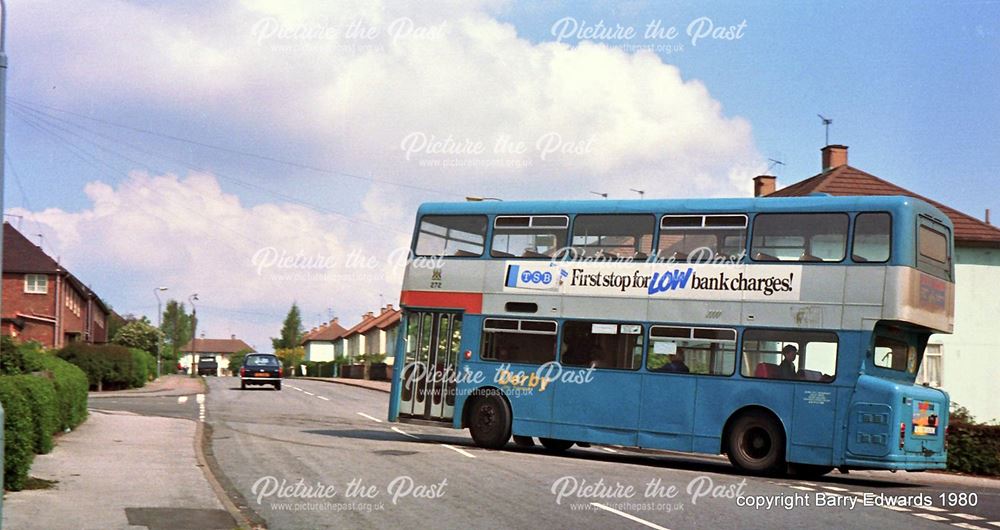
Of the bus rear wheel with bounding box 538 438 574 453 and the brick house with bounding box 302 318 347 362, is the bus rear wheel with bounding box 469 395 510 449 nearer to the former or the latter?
the bus rear wheel with bounding box 538 438 574 453

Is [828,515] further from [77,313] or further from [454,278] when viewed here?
[77,313]

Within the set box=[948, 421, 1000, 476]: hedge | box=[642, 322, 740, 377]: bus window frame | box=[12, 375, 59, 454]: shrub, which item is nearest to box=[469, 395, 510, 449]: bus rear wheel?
box=[642, 322, 740, 377]: bus window frame

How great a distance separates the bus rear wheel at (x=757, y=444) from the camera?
58.1 feet

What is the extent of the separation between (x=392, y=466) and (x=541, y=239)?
220 inches

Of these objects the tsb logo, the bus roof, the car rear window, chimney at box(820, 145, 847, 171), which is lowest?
the car rear window

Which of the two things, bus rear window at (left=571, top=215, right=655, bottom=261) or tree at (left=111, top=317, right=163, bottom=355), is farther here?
tree at (left=111, top=317, right=163, bottom=355)

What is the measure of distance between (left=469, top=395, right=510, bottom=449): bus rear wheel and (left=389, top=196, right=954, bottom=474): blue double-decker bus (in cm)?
3

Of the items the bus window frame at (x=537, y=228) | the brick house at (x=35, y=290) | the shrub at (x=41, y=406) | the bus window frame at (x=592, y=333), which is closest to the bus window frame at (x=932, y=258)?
the bus window frame at (x=592, y=333)

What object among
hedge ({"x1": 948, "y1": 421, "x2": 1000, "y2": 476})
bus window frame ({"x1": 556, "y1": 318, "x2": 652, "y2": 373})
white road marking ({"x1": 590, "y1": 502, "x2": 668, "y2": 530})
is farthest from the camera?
hedge ({"x1": 948, "y1": 421, "x2": 1000, "y2": 476})

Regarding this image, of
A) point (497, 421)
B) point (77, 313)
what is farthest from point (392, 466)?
point (77, 313)

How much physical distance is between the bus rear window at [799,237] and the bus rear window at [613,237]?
191cm

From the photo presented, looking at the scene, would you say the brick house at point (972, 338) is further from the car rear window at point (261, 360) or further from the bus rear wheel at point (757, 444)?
the car rear window at point (261, 360)

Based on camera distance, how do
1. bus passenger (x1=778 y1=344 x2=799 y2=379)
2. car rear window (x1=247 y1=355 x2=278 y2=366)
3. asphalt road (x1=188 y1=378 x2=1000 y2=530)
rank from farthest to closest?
car rear window (x1=247 y1=355 x2=278 y2=366) < bus passenger (x1=778 y1=344 x2=799 y2=379) < asphalt road (x1=188 y1=378 x2=1000 y2=530)

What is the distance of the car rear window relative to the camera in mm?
51375
